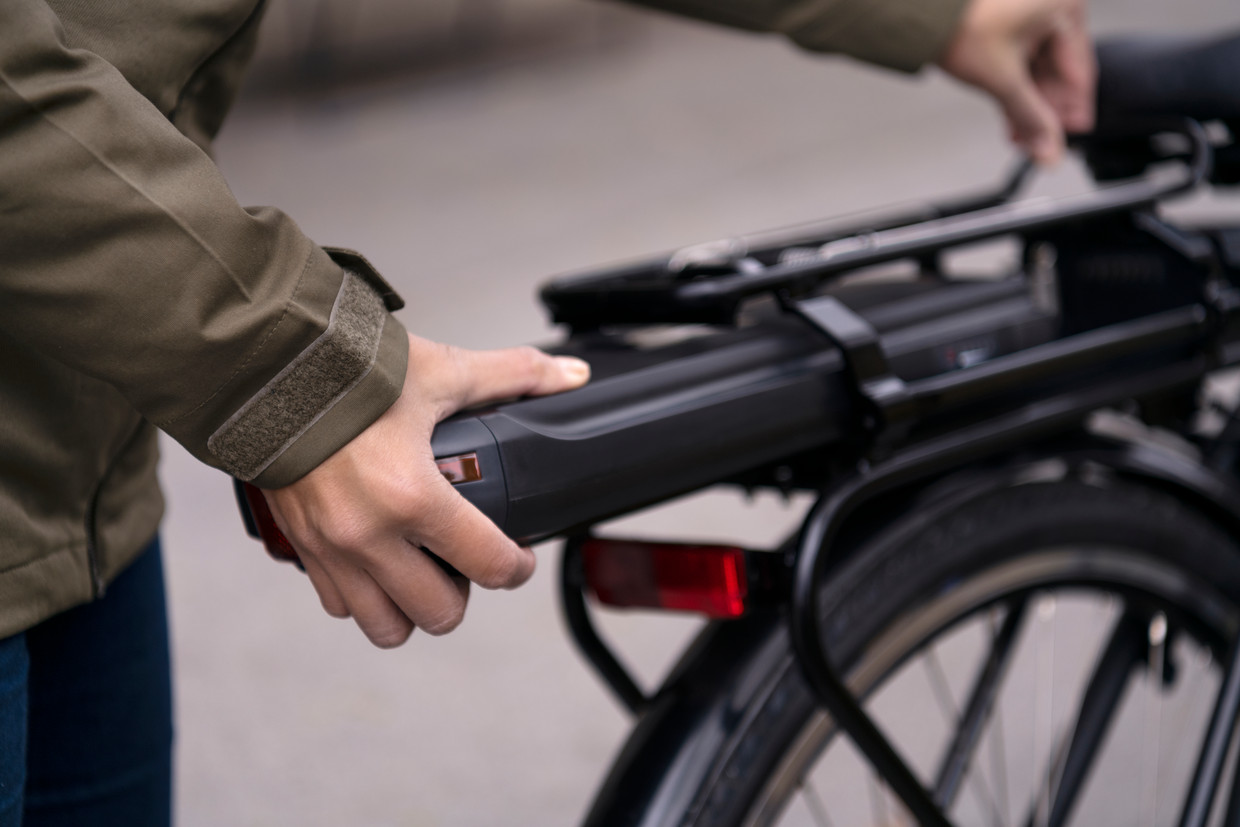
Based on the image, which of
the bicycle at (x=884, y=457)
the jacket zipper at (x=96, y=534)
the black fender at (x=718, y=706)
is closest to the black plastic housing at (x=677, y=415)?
the bicycle at (x=884, y=457)

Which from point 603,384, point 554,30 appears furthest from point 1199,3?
point 603,384

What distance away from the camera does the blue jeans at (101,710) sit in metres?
0.84

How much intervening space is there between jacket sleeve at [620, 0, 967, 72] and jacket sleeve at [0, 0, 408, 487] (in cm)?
57

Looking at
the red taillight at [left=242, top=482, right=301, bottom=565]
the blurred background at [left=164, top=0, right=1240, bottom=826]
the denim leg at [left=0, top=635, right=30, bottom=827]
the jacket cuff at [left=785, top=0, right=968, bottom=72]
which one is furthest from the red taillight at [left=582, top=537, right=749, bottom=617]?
the blurred background at [left=164, top=0, right=1240, bottom=826]

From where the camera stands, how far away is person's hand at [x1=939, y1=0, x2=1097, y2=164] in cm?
107

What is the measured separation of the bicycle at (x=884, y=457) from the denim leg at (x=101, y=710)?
0.35 m

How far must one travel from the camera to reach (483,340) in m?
3.53

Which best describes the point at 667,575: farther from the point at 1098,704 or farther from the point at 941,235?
the point at 1098,704

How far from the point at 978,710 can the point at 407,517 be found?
782mm

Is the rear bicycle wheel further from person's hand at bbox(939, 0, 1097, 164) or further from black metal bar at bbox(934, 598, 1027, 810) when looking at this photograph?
person's hand at bbox(939, 0, 1097, 164)

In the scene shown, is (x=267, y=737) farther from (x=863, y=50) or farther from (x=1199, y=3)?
(x=1199, y=3)

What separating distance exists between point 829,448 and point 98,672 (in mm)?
598

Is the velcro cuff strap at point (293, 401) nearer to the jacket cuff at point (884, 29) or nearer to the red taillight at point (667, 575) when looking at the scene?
the red taillight at point (667, 575)

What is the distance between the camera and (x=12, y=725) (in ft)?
2.17
